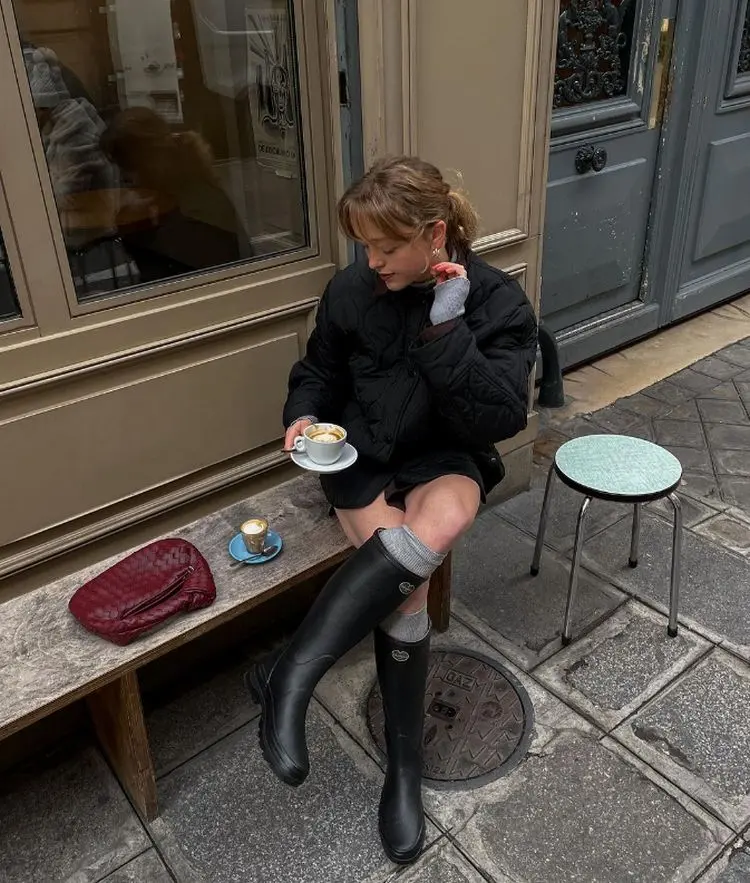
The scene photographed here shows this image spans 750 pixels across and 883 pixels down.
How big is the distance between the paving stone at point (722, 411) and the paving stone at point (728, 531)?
2.93 ft

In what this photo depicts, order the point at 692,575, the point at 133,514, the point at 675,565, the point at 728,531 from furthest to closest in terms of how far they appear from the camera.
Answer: the point at 728,531, the point at 692,575, the point at 675,565, the point at 133,514

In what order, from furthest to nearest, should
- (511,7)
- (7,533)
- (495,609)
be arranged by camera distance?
(495,609) < (511,7) < (7,533)

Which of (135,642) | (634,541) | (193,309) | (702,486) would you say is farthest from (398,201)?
(702,486)

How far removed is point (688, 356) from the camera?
475 centimetres

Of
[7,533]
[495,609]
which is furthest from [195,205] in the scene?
[495,609]

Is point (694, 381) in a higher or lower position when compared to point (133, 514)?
lower

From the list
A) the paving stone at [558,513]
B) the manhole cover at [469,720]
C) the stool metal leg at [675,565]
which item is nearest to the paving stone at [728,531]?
the paving stone at [558,513]

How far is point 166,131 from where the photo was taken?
7.36 ft

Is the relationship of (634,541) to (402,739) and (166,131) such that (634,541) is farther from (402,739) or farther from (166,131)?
(166,131)

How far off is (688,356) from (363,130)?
3.07 meters

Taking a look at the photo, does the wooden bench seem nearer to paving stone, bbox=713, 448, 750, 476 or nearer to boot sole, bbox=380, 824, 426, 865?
boot sole, bbox=380, 824, 426, 865

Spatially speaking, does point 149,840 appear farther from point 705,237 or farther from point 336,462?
point 705,237

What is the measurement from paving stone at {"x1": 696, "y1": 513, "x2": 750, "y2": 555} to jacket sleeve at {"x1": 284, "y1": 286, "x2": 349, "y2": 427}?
68.9 inches

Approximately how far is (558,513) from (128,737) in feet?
6.57
